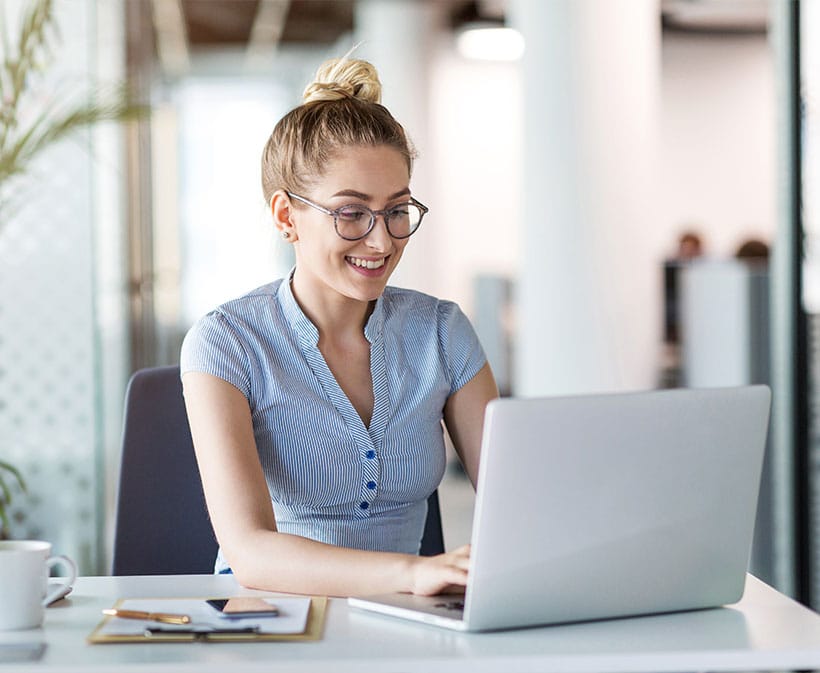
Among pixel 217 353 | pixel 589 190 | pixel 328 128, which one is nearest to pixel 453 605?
pixel 217 353

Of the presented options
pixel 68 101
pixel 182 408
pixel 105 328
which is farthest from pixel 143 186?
pixel 182 408

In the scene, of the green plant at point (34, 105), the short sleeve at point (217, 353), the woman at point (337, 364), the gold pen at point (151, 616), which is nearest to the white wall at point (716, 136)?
the green plant at point (34, 105)

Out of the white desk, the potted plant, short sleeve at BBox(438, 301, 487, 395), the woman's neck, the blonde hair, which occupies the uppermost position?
the potted plant

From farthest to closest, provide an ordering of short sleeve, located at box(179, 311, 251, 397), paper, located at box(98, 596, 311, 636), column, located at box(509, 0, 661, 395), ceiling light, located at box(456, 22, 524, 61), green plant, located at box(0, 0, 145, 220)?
ceiling light, located at box(456, 22, 524, 61) < column, located at box(509, 0, 661, 395) < green plant, located at box(0, 0, 145, 220) < short sleeve, located at box(179, 311, 251, 397) < paper, located at box(98, 596, 311, 636)

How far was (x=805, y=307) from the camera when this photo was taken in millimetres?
3148

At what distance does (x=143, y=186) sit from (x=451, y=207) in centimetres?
309

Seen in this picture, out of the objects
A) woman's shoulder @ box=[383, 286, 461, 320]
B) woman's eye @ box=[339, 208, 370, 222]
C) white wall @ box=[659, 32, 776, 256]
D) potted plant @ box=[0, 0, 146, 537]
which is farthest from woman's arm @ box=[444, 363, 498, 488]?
white wall @ box=[659, 32, 776, 256]

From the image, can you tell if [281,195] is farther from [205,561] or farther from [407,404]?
[205,561]

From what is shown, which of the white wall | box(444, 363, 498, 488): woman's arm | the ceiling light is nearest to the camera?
box(444, 363, 498, 488): woman's arm

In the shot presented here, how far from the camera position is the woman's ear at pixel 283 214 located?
1.90 meters

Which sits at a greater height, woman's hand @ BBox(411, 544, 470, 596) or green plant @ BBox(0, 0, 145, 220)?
green plant @ BBox(0, 0, 145, 220)

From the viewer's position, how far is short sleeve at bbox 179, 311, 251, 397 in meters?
1.75

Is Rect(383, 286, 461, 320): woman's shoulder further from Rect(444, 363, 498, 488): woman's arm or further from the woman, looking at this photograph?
Rect(444, 363, 498, 488): woman's arm

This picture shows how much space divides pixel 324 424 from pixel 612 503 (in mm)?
650
